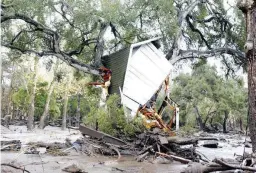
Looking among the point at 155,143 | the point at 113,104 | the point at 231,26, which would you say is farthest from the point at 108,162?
the point at 231,26

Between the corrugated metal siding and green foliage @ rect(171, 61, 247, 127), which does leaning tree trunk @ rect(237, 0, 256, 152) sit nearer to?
the corrugated metal siding

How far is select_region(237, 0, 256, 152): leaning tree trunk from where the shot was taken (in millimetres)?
5969

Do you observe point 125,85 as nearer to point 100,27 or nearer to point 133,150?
point 100,27

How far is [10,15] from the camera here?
55.0 feet

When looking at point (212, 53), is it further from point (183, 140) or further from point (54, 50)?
point (183, 140)

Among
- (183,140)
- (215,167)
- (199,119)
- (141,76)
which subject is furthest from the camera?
(199,119)

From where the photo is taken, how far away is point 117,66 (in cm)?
1889

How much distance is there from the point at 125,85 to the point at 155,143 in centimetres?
626

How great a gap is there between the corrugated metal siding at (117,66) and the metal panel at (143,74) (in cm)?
33

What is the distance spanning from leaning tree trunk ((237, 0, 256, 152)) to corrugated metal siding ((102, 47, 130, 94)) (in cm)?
1147

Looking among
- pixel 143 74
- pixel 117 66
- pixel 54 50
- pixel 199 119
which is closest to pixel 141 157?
pixel 143 74

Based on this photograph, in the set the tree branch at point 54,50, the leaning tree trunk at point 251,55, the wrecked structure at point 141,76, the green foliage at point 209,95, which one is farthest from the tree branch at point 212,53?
the green foliage at point 209,95

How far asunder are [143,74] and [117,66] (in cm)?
156

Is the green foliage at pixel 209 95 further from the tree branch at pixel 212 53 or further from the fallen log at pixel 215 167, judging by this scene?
the fallen log at pixel 215 167
